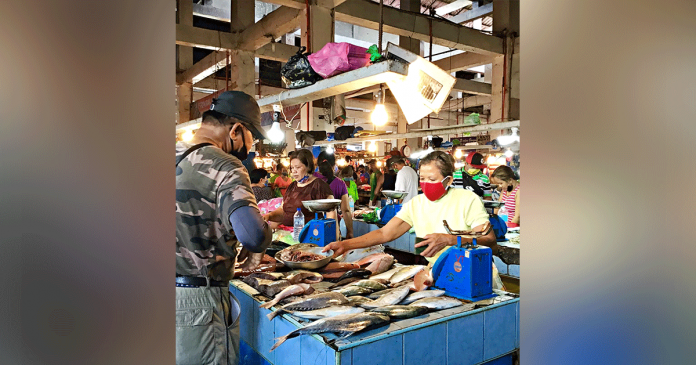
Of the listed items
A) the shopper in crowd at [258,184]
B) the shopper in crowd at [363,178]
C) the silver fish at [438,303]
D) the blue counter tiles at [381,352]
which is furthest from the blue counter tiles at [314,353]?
the shopper in crowd at [363,178]

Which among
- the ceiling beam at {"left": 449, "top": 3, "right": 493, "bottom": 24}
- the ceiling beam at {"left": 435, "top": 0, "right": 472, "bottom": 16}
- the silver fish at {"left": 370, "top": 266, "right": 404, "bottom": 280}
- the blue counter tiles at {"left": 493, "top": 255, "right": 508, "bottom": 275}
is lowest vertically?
the blue counter tiles at {"left": 493, "top": 255, "right": 508, "bottom": 275}

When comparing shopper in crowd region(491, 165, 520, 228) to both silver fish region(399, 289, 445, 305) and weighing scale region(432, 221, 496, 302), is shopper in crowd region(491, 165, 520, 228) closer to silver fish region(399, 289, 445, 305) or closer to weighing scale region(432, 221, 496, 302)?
weighing scale region(432, 221, 496, 302)

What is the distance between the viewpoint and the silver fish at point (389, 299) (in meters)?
2.85

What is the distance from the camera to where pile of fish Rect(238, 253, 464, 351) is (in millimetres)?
2508

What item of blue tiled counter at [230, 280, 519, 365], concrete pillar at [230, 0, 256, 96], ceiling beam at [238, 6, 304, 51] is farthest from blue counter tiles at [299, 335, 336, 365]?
concrete pillar at [230, 0, 256, 96]

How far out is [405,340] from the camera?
2490mm

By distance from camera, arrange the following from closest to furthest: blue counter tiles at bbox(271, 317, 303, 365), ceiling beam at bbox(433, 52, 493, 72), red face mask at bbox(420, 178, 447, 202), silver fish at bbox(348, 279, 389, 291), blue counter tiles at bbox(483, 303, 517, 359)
Result: 1. blue counter tiles at bbox(271, 317, 303, 365)
2. blue counter tiles at bbox(483, 303, 517, 359)
3. silver fish at bbox(348, 279, 389, 291)
4. red face mask at bbox(420, 178, 447, 202)
5. ceiling beam at bbox(433, 52, 493, 72)

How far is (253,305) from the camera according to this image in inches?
126

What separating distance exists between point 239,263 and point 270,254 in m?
0.65

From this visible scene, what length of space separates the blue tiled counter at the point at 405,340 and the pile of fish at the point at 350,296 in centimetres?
5

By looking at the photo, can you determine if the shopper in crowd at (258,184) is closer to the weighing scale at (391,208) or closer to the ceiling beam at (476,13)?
the weighing scale at (391,208)

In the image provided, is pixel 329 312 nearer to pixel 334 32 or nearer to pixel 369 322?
pixel 369 322
